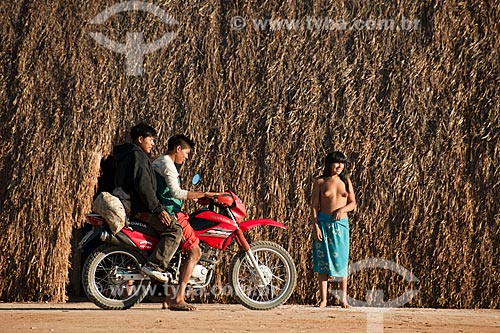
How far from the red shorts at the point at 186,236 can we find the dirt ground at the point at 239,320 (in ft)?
2.05

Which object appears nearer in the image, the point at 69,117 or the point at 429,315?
the point at 429,315

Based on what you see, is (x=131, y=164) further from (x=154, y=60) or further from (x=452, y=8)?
(x=452, y=8)

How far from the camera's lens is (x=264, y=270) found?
28.0ft

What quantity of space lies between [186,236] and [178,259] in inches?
12.2

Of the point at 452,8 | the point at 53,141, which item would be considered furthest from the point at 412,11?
the point at 53,141

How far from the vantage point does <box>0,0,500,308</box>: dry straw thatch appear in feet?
31.4

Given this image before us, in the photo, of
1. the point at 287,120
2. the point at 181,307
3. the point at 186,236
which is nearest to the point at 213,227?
the point at 186,236

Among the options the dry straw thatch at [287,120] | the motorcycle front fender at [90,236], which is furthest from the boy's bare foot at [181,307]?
the dry straw thatch at [287,120]

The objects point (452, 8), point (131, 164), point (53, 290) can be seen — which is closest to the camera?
point (131, 164)

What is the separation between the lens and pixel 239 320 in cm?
756

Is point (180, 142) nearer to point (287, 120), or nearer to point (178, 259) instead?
point (178, 259)

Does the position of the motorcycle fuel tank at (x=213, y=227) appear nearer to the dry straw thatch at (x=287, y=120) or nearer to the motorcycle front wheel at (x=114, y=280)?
the motorcycle front wheel at (x=114, y=280)

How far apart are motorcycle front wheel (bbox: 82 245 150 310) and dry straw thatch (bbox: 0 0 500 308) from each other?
4.56 feet

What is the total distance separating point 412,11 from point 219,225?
367 centimetres
